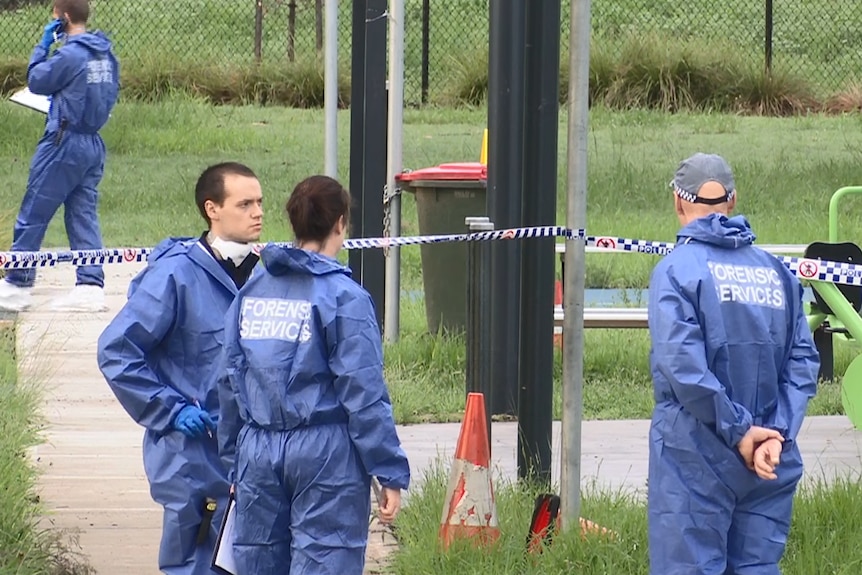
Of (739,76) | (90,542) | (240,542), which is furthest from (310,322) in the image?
(739,76)

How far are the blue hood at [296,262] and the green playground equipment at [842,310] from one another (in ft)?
12.5

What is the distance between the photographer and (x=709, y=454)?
4.65 m

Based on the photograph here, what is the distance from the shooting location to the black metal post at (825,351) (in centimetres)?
894

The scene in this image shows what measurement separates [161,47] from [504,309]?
18676 mm

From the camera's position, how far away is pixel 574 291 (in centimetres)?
557

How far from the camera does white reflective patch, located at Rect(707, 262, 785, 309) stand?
4637mm

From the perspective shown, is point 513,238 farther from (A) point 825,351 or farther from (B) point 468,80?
(B) point 468,80

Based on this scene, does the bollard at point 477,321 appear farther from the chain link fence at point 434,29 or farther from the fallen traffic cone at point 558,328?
the chain link fence at point 434,29

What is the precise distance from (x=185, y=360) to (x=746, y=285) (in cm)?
166

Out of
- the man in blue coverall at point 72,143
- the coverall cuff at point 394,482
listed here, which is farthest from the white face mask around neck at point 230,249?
the man in blue coverall at point 72,143

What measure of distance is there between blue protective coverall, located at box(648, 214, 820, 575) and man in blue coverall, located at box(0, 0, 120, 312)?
6419 mm

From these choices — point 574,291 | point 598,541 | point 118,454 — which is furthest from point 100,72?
point 598,541

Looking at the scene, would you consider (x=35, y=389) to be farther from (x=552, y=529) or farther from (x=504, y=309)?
(x=552, y=529)

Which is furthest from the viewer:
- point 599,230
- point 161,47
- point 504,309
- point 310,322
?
point 161,47
